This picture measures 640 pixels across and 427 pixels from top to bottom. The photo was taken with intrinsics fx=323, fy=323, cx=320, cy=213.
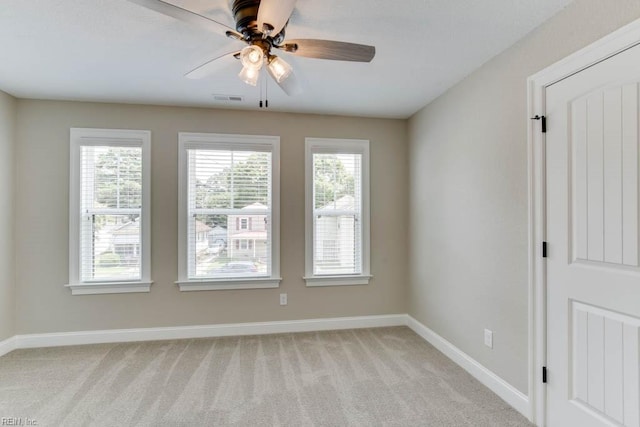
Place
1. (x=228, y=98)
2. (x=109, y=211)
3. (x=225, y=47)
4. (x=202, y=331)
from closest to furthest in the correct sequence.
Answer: (x=225, y=47), (x=228, y=98), (x=109, y=211), (x=202, y=331)

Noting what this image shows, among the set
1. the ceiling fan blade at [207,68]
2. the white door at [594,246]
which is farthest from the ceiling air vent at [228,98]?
the white door at [594,246]

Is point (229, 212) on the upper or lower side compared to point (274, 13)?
lower

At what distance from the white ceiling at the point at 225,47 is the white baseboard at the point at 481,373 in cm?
240

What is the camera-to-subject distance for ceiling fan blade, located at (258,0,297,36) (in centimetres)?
137

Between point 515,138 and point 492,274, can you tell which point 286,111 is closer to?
point 515,138

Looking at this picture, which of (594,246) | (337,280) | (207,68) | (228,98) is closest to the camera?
(594,246)

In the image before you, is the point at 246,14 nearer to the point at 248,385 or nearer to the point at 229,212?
the point at 229,212

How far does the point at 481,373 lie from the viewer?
8.39ft

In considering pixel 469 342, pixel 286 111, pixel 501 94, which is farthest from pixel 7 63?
pixel 469 342

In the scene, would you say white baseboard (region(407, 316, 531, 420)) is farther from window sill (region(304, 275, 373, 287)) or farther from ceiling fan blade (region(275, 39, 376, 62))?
ceiling fan blade (region(275, 39, 376, 62))

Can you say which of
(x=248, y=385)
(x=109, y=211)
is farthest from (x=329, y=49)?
(x=109, y=211)

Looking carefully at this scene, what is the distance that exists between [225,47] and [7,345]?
3.48 metres

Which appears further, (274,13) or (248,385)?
(248,385)

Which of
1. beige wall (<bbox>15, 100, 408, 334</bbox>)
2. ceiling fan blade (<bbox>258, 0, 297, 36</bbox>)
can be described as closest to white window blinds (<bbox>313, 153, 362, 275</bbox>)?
beige wall (<bbox>15, 100, 408, 334</bbox>)
